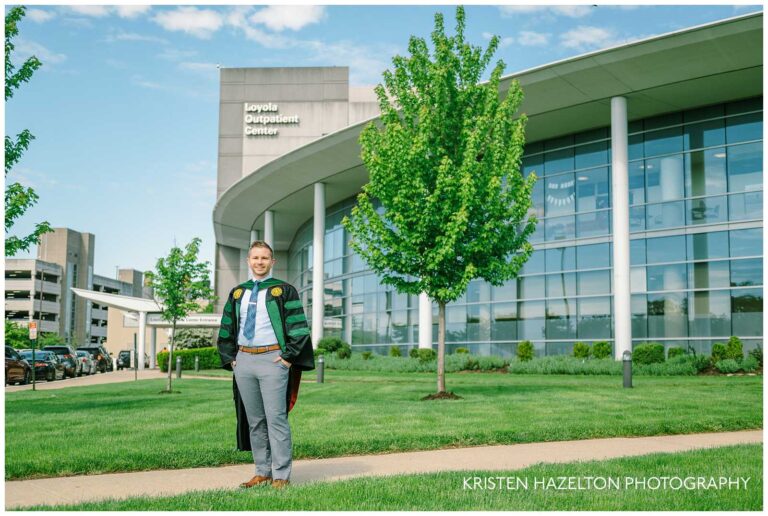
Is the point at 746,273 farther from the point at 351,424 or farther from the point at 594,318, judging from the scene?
the point at 351,424

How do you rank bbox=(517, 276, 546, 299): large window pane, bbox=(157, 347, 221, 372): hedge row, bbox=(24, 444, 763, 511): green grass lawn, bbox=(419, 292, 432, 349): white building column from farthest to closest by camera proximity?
bbox=(157, 347, 221, 372): hedge row
bbox=(419, 292, 432, 349): white building column
bbox=(517, 276, 546, 299): large window pane
bbox=(24, 444, 763, 511): green grass lawn

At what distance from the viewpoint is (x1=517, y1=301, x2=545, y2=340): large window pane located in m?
29.4

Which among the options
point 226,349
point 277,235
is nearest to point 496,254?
point 226,349

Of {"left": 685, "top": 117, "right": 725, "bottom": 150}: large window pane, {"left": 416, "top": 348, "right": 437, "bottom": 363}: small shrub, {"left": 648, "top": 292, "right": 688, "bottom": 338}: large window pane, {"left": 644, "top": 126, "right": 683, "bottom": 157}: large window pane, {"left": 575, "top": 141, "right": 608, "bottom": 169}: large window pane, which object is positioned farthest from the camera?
{"left": 416, "top": 348, "right": 437, "bottom": 363}: small shrub

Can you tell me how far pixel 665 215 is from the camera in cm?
2680

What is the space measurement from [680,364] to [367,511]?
Answer: 65.1 ft

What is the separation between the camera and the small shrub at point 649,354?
24.3m

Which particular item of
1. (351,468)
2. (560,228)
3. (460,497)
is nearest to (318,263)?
(560,228)

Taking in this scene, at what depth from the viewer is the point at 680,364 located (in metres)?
23.0

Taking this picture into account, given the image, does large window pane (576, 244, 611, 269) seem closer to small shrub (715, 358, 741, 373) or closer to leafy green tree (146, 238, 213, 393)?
small shrub (715, 358, 741, 373)

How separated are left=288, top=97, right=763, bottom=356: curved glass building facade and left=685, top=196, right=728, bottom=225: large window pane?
32 mm

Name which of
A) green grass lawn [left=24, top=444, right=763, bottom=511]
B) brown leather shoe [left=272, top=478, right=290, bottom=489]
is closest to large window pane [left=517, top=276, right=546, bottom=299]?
green grass lawn [left=24, top=444, right=763, bottom=511]

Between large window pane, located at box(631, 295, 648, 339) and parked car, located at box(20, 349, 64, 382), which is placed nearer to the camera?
large window pane, located at box(631, 295, 648, 339)

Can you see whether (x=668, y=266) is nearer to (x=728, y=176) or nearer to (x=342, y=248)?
(x=728, y=176)
